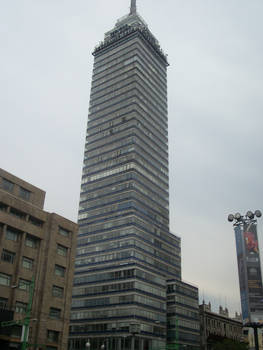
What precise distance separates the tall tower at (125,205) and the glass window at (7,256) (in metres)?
42.7

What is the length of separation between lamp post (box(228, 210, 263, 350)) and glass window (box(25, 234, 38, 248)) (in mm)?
33693

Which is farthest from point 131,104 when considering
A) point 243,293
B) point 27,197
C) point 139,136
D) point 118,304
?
point 243,293

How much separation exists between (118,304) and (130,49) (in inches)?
3827

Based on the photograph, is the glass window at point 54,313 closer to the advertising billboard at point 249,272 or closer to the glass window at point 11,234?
the glass window at point 11,234

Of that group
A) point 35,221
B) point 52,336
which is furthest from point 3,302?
point 35,221

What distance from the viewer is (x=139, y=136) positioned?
135 meters

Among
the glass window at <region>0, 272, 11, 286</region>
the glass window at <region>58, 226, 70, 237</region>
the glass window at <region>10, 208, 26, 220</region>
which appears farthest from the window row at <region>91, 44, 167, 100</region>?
the glass window at <region>0, 272, 11, 286</region>

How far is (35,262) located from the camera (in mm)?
62031

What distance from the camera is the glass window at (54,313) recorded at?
2416 inches

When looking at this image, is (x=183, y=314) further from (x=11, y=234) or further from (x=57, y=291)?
(x=11, y=234)

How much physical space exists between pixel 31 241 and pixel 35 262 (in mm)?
3484

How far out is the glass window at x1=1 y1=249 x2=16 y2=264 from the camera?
5787 cm

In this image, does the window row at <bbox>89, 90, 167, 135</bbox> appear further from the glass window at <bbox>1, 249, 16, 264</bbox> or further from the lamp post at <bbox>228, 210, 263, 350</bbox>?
the glass window at <bbox>1, 249, 16, 264</bbox>

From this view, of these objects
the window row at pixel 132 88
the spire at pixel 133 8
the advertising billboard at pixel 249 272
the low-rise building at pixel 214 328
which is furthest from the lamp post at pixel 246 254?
the spire at pixel 133 8
